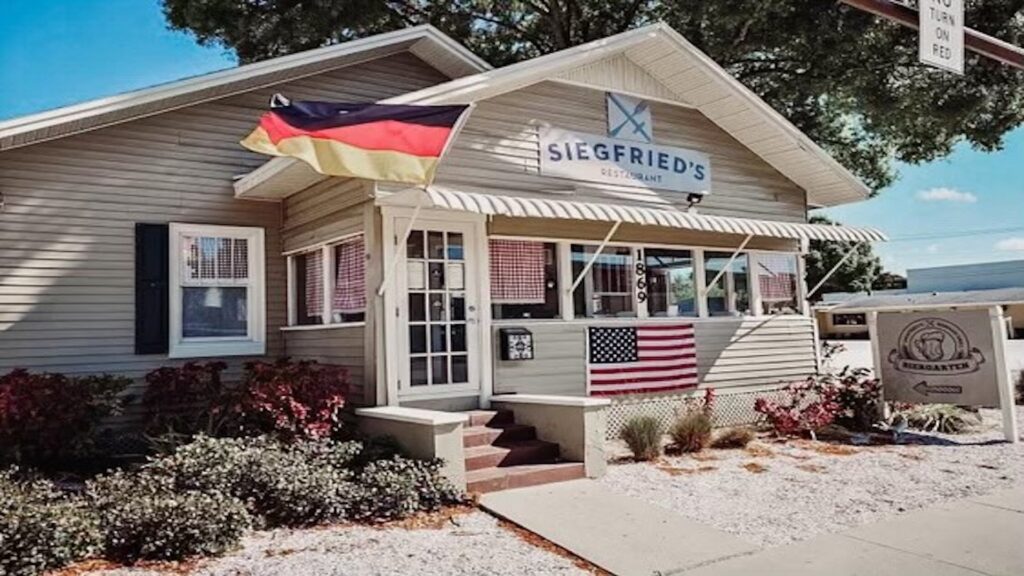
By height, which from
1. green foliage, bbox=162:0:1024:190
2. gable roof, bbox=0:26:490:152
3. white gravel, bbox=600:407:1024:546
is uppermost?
green foliage, bbox=162:0:1024:190

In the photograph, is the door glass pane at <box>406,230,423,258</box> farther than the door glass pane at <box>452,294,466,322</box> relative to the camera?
No

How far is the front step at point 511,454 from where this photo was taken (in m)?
6.86

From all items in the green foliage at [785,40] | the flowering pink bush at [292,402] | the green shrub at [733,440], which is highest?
the green foliage at [785,40]

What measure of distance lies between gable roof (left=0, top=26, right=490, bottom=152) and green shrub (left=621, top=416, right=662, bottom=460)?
577cm

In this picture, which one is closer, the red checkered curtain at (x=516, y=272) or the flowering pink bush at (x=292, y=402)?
the flowering pink bush at (x=292, y=402)

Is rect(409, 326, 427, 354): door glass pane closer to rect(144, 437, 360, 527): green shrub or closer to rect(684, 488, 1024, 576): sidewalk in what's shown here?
rect(144, 437, 360, 527): green shrub

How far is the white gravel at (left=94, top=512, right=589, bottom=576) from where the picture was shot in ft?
15.0

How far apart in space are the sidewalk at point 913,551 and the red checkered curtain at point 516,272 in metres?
4.22

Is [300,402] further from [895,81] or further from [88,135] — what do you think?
[895,81]

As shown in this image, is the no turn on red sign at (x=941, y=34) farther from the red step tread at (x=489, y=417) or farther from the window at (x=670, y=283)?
the red step tread at (x=489, y=417)

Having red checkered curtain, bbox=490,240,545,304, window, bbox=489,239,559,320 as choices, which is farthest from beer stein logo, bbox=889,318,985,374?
red checkered curtain, bbox=490,240,545,304

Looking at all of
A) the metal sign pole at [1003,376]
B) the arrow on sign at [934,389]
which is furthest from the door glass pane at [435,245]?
the metal sign pole at [1003,376]

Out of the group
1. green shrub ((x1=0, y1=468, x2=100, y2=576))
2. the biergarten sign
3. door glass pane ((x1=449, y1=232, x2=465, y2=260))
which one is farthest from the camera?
the biergarten sign

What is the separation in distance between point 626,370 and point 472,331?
231cm
